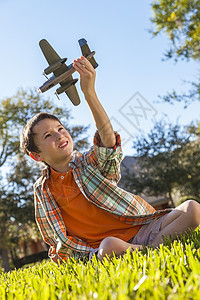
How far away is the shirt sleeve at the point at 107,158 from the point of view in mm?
3162

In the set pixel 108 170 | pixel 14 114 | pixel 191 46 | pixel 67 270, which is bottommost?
pixel 67 270

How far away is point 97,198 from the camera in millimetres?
3346

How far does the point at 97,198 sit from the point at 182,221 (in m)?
0.94

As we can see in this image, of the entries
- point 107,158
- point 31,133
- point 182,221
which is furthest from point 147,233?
point 31,133

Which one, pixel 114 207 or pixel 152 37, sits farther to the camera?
pixel 152 37

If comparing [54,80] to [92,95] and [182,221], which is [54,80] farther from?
[182,221]

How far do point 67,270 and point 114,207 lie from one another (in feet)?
3.68

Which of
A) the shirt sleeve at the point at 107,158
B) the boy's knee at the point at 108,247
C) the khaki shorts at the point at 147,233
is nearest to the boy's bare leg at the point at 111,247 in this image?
the boy's knee at the point at 108,247

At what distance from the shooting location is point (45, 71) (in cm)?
350

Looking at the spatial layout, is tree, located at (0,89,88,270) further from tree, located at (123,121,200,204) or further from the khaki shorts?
the khaki shorts

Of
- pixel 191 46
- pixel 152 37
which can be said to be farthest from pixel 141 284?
pixel 152 37

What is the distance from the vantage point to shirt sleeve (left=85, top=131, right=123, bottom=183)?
316cm

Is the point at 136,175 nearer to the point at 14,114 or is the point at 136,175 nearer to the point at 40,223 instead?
the point at 14,114

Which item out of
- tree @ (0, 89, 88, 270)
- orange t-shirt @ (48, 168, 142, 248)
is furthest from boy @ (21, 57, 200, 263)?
tree @ (0, 89, 88, 270)
